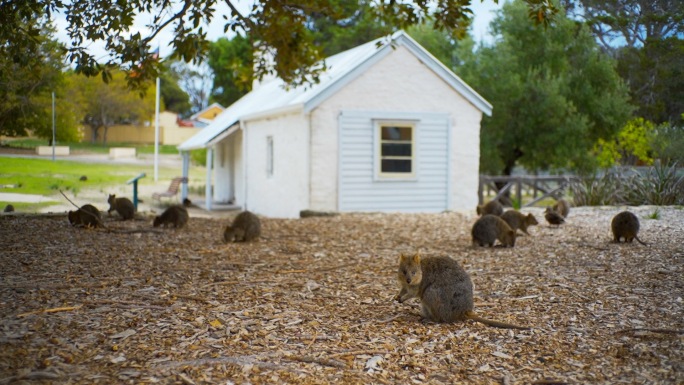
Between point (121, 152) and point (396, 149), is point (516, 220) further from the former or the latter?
point (121, 152)

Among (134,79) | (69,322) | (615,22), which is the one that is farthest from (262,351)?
(615,22)

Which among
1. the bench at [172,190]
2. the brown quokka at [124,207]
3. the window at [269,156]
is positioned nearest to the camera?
the brown quokka at [124,207]

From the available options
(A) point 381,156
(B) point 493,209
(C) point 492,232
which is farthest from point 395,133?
(C) point 492,232

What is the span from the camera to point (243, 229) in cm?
1023

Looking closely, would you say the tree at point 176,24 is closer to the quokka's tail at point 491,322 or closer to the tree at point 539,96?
the quokka's tail at point 491,322

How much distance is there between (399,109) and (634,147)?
240 inches

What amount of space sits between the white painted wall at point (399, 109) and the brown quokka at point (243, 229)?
18.4 ft

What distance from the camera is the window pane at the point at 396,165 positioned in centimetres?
1659

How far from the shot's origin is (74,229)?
10594 millimetres

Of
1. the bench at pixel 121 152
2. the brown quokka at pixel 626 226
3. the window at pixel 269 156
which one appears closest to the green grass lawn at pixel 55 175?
the bench at pixel 121 152

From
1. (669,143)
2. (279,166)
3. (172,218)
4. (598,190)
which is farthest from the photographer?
(279,166)

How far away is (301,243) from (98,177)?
585cm

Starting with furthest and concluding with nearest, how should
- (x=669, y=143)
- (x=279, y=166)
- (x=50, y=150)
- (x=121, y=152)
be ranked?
(x=279, y=166) → (x=121, y=152) → (x=50, y=150) → (x=669, y=143)

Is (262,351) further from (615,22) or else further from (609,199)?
(609,199)
